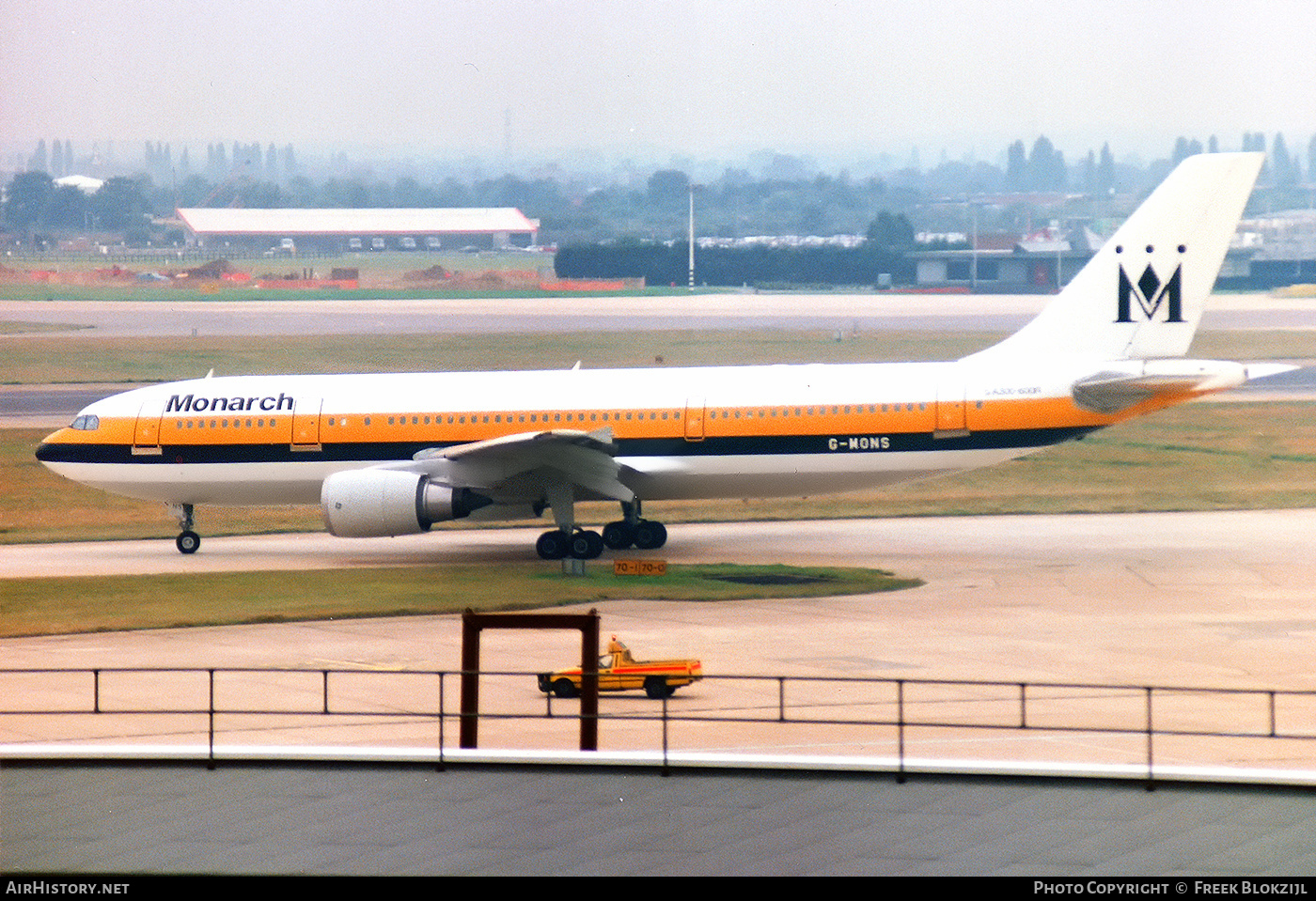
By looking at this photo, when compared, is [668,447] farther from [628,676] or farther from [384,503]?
[628,676]

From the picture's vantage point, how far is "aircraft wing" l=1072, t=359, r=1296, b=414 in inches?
1382

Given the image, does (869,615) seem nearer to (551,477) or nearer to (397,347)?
(551,477)

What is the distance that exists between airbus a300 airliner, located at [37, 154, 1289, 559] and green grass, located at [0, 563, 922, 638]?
4.59 feet

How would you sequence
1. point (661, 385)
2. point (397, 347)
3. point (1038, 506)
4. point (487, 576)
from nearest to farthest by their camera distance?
point (487, 576)
point (661, 385)
point (1038, 506)
point (397, 347)

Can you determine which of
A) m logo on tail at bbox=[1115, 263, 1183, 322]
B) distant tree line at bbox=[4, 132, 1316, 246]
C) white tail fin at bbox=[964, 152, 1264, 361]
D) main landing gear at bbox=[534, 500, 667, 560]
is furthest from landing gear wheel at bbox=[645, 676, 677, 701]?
distant tree line at bbox=[4, 132, 1316, 246]

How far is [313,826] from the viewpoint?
1783 cm

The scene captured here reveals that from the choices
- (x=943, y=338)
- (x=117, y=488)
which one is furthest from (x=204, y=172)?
(x=117, y=488)

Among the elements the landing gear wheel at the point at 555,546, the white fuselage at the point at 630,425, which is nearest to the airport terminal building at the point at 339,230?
the white fuselage at the point at 630,425

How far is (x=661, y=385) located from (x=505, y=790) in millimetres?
19381

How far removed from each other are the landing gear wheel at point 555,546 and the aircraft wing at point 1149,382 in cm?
1063

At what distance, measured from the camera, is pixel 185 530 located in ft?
132

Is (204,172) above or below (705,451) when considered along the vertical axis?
above

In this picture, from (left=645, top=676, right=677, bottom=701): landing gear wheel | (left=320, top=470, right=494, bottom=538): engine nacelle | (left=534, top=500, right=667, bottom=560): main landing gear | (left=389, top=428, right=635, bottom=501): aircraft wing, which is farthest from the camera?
(left=534, top=500, right=667, bottom=560): main landing gear

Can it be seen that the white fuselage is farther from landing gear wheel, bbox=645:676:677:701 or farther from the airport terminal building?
the airport terminal building
